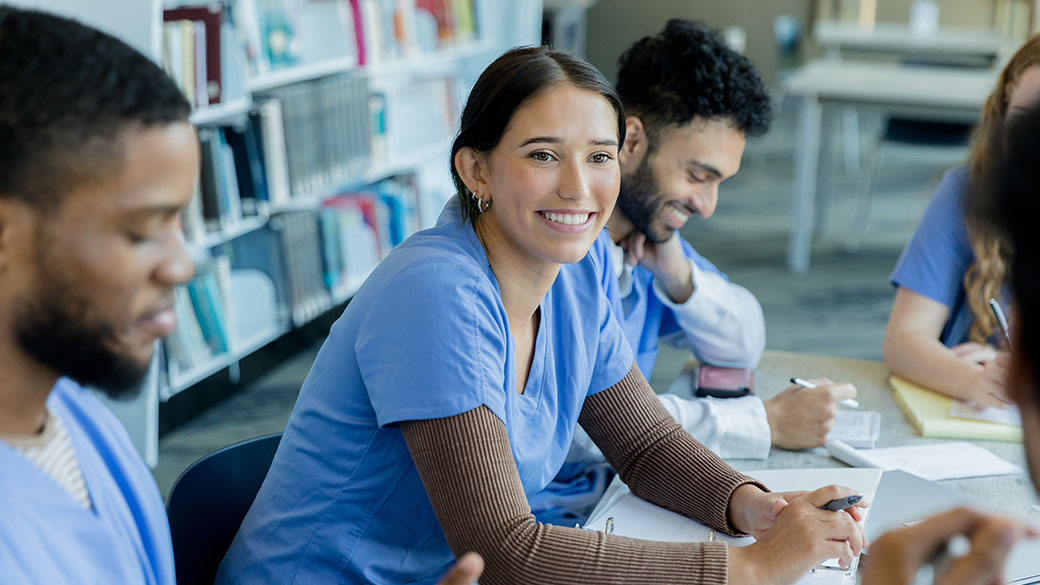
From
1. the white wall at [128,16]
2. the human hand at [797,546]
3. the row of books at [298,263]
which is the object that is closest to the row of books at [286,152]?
the row of books at [298,263]

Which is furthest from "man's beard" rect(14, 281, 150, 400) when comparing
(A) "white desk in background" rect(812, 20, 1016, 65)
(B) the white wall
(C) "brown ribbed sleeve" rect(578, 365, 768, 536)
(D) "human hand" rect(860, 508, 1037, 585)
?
(A) "white desk in background" rect(812, 20, 1016, 65)

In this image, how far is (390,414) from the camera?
1.07m

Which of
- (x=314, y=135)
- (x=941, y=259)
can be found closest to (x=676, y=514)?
(x=941, y=259)

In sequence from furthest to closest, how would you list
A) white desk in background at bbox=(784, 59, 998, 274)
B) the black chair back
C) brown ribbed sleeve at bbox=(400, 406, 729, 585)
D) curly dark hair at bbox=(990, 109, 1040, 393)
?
white desk in background at bbox=(784, 59, 998, 274), the black chair back, brown ribbed sleeve at bbox=(400, 406, 729, 585), curly dark hair at bbox=(990, 109, 1040, 393)

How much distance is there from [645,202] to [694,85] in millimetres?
220

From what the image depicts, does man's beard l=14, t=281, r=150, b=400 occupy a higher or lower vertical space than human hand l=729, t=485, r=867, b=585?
higher

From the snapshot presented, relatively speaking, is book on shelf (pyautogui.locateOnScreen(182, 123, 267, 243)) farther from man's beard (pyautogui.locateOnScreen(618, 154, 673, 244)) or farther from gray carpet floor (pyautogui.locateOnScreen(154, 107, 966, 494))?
man's beard (pyautogui.locateOnScreen(618, 154, 673, 244))

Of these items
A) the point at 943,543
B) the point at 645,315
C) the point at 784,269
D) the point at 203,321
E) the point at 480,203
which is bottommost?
the point at 784,269

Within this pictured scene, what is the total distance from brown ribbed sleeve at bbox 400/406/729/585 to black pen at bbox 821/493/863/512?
156 millimetres

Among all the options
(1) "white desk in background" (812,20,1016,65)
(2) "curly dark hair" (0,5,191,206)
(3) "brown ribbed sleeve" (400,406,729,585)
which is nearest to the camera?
(2) "curly dark hair" (0,5,191,206)

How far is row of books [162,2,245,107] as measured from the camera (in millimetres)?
2750

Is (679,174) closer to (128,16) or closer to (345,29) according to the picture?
(128,16)

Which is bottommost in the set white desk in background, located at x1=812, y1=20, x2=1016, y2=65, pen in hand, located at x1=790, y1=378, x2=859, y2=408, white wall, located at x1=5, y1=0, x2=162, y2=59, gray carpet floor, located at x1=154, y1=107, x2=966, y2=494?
gray carpet floor, located at x1=154, y1=107, x2=966, y2=494

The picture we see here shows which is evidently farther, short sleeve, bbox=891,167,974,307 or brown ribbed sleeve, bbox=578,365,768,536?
short sleeve, bbox=891,167,974,307
